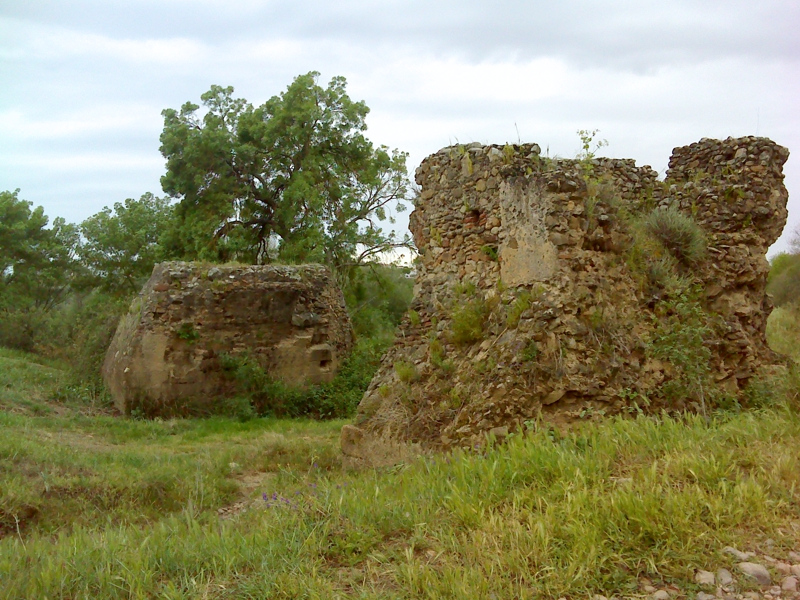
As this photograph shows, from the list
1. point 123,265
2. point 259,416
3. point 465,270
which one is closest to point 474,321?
point 465,270

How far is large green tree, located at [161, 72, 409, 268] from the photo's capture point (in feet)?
74.5

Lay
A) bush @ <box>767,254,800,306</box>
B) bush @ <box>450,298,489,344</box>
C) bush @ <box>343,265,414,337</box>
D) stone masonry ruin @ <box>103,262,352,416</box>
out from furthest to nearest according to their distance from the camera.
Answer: bush @ <box>343,265,414,337</box> → bush @ <box>767,254,800,306</box> → stone masonry ruin @ <box>103,262,352,416</box> → bush @ <box>450,298,489,344</box>

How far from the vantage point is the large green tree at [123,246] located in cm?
2584

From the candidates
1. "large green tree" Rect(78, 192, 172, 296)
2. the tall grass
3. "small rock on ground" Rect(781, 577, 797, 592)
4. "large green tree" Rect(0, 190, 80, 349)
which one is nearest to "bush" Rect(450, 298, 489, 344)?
the tall grass

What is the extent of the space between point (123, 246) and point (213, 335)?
14.3 metres

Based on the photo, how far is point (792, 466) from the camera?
4215mm

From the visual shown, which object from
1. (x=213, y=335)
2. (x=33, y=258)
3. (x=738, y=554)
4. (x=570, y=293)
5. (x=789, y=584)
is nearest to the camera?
(x=789, y=584)

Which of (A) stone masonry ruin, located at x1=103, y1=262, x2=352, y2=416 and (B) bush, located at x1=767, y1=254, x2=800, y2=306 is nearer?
(A) stone masonry ruin, located at x1=103, y1=262, x2=352, y2=416

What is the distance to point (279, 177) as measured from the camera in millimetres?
23625

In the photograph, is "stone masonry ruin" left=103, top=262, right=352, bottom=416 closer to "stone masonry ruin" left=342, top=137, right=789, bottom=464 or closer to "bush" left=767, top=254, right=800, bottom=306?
"stone masonry ruin" left=342, top=137, right=789, bottom=464

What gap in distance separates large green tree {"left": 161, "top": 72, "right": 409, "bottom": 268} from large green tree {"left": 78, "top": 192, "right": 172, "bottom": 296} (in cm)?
299

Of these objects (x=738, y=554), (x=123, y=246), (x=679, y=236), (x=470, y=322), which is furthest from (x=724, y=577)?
(x=123, y=246)

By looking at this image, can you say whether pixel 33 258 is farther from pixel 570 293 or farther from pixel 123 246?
pixel 570 293

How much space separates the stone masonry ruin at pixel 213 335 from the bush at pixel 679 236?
26.3ft
